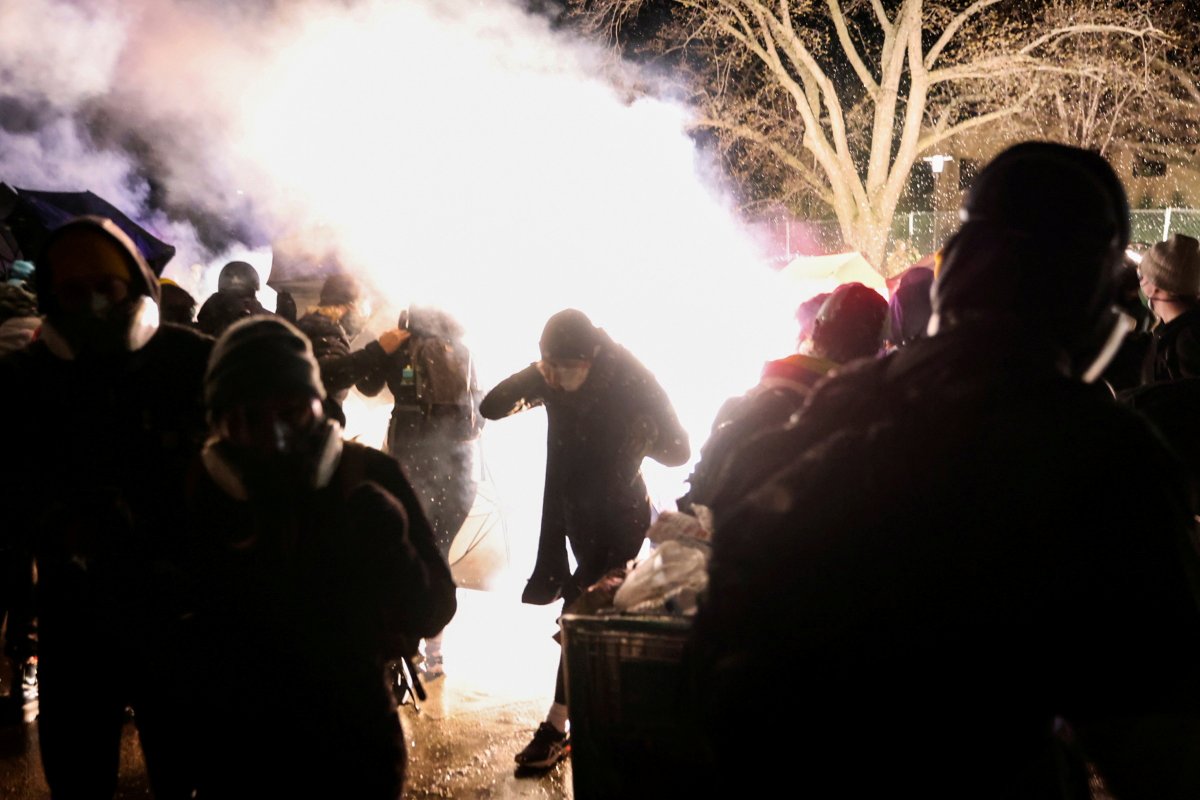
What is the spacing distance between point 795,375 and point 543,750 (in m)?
2.41

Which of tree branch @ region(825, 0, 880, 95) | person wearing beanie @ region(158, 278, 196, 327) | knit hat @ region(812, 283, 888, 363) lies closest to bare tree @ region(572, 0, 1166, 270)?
tree branch @ region(825, 0, 880, 95)

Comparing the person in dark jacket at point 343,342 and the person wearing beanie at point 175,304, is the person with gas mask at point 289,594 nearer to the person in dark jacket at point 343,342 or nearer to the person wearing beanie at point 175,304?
the person in dark jacket at point 343,342

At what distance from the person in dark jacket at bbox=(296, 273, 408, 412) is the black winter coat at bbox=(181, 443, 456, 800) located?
130 inches

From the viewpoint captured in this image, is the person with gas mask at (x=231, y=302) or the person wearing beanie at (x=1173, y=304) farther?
the person with gas mask at (x=231, y=302)

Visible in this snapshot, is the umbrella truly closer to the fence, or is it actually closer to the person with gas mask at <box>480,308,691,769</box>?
the person with gas mask at <box>480,308,691,769</box>

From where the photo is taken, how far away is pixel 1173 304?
5.44 meters

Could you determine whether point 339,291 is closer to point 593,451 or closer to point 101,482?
point 593,451

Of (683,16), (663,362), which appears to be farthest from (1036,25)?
(663,362)

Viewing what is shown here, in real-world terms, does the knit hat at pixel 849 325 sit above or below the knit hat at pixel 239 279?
below

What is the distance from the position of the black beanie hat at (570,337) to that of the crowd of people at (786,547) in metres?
1.07

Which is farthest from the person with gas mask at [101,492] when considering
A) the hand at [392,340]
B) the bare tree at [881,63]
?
the bare tree at [881,63]

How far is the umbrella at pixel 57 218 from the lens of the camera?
857 cm

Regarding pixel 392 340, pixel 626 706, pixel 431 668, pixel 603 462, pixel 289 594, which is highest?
pixel 392 340

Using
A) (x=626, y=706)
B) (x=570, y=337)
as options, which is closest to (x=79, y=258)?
(x=570, y=337)
